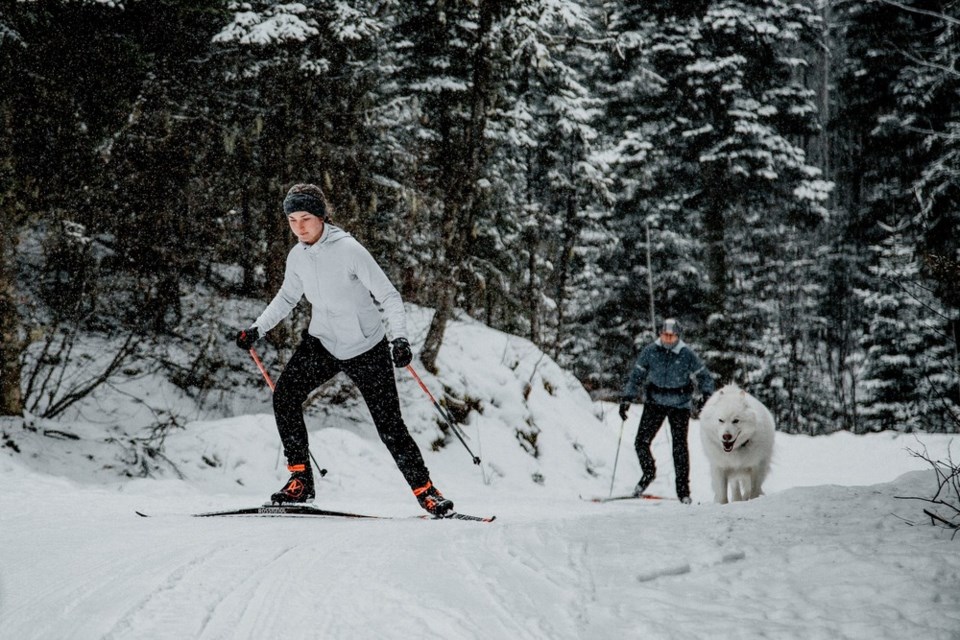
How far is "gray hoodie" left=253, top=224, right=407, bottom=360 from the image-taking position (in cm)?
437

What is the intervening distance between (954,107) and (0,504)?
18646mm

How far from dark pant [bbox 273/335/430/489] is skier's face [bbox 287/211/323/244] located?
0.73 meters

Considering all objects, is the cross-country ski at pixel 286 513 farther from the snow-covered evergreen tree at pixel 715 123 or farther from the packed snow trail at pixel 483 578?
the snow-covered evergreen tree at pixel 715 123

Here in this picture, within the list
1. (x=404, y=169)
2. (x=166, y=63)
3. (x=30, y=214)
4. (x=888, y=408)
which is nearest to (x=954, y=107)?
(x=888, y=408)

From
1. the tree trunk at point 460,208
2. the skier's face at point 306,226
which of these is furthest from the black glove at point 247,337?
the tree trunk at point 460,208

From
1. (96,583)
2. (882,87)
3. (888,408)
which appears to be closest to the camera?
(96,583)

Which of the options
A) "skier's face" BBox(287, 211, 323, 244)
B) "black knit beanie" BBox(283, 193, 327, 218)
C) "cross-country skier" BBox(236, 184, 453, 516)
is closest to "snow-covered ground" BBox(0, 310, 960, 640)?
"cross-country skier" BBox(236, 184, 453, 516)

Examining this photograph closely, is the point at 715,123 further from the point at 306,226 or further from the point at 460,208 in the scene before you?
the point at 306,226

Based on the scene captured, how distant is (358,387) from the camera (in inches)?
182

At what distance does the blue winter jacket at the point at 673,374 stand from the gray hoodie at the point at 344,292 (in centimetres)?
446

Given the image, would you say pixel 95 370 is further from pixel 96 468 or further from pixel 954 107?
pixel 954 107

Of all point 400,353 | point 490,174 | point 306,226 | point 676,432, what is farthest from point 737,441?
point 490,174

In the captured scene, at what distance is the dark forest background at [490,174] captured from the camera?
7602 mm

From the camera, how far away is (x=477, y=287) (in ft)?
50.9
